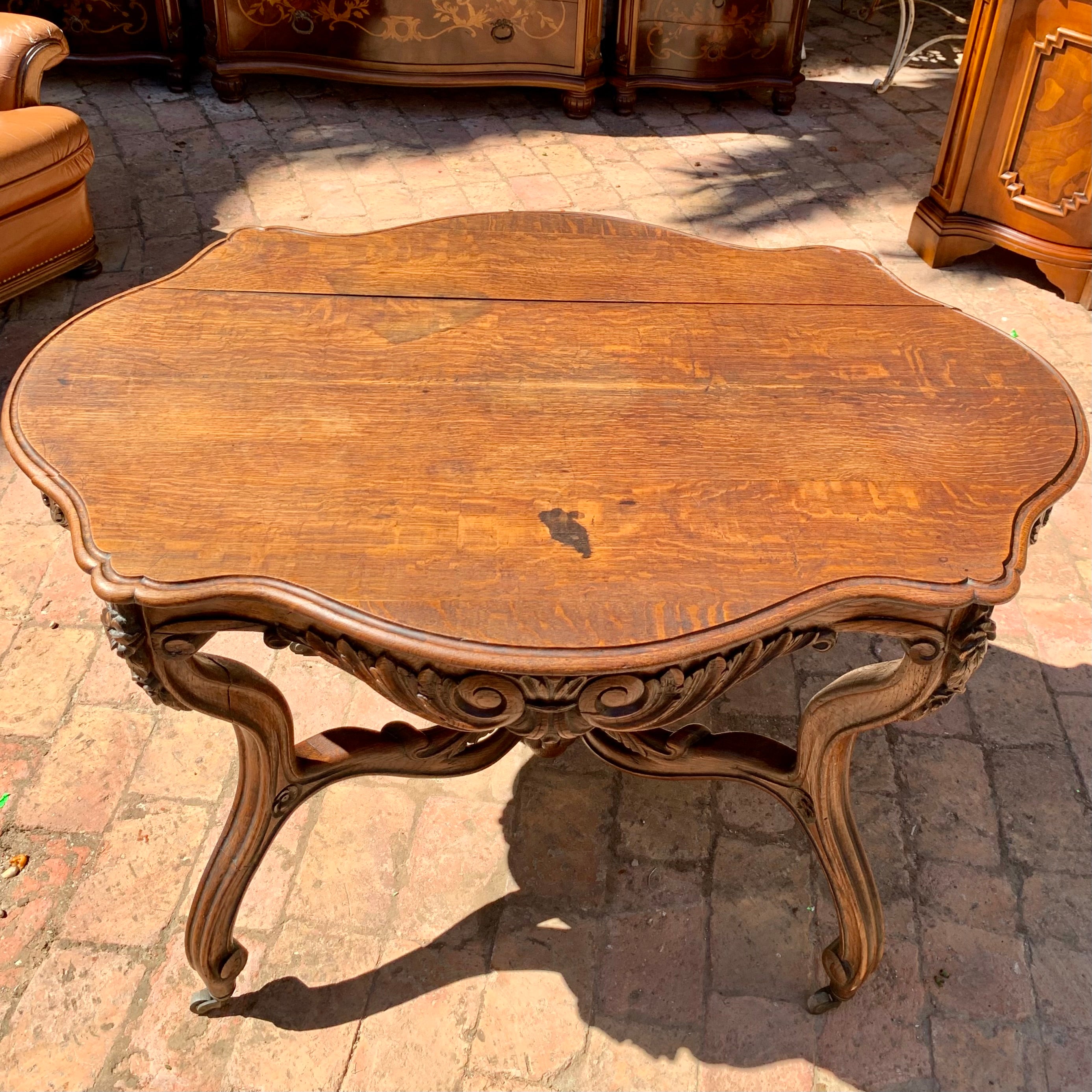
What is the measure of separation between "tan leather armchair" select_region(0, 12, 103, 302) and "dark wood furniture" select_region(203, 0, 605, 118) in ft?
4.86

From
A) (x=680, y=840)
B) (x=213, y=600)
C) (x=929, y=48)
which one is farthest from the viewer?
(x=929, y=48)

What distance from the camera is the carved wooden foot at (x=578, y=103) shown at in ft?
18.0

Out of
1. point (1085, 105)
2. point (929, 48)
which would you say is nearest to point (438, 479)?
point (1085, 105)

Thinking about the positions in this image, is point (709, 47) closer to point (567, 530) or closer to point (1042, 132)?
point (1042, 132)

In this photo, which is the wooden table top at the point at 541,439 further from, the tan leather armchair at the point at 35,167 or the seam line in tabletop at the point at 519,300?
the tan leather armchair at the point at 35,167

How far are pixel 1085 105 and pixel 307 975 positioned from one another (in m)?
3.95

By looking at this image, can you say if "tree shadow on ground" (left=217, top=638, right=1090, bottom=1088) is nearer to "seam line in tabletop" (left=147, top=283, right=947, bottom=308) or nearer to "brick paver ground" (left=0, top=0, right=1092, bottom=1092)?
"brick paver ground" (left=0, top=0, right=1092, bottom=1092)

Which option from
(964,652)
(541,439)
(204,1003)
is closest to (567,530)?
(541,439)

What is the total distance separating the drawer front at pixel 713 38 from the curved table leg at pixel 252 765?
14.4ft

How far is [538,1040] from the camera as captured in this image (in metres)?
2.03

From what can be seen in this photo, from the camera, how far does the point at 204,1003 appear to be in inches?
79.7

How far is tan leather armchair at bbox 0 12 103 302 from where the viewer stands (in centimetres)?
372

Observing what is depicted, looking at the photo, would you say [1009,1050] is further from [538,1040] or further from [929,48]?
[929,48]

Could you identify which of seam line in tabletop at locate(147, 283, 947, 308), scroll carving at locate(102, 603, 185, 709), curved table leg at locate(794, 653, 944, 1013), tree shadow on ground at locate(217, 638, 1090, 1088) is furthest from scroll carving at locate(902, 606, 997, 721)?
scroll carving at locate(102, 603, 185, 709)
